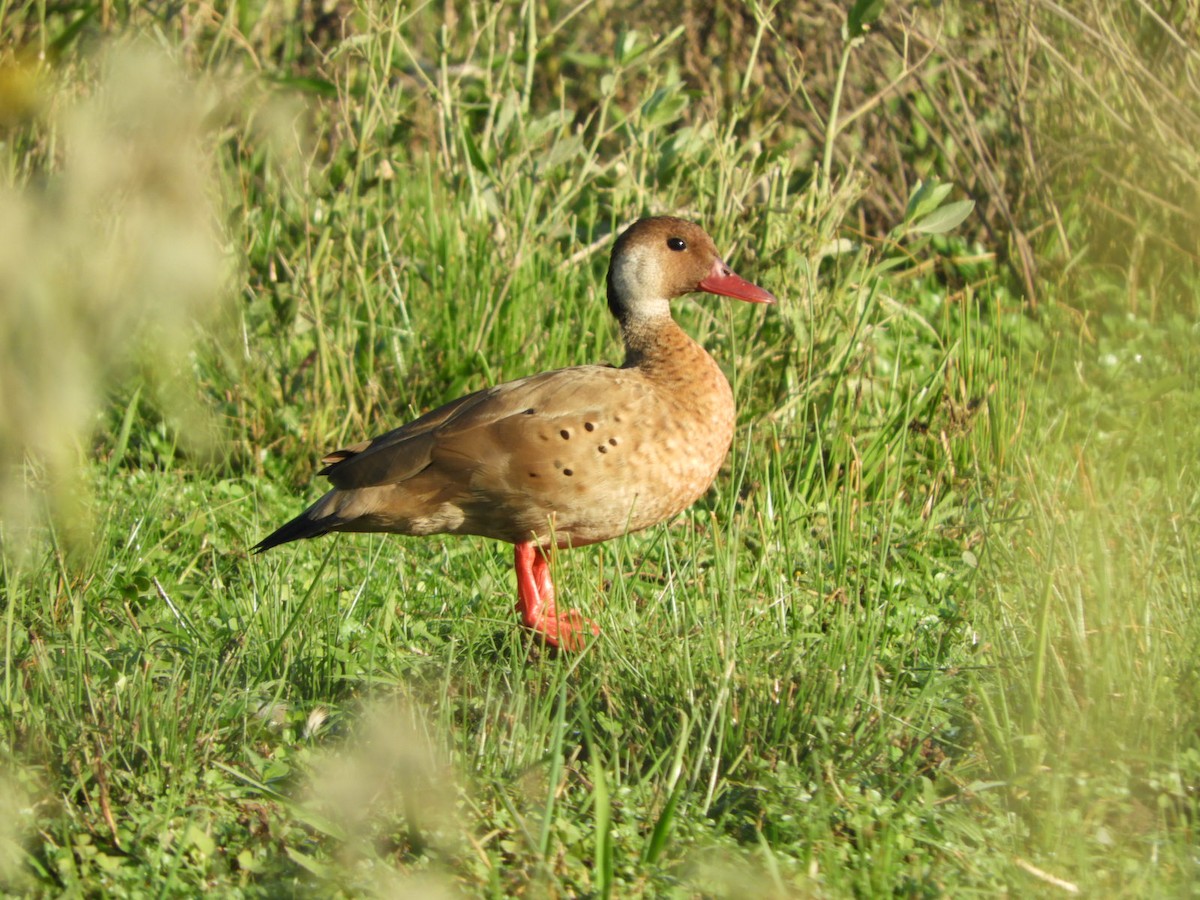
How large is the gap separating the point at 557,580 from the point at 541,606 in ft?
1.27

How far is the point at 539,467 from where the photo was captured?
3834 mm

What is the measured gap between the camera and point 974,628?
335 cm

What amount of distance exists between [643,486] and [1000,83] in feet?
10.8

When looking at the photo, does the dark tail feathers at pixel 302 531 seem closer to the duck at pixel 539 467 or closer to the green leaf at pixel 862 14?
the duck at pixel 539 467

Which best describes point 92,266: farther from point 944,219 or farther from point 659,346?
point 944,219

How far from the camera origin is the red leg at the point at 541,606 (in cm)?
337

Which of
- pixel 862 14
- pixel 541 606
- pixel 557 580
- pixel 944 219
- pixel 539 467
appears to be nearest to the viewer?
pixel 557 580

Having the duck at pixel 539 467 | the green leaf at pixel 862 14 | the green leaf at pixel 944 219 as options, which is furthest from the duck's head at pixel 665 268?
the green leaf at pixel 862 14

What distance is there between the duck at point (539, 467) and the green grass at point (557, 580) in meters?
0.15

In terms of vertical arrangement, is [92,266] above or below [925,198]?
above

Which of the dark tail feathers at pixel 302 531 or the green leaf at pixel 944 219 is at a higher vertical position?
the green leaf at pixel 944 219

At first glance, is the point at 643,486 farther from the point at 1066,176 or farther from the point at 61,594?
the point at 1066,176

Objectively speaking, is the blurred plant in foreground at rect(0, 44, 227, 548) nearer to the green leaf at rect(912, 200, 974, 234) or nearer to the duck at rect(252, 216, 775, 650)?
the duck at rect(252, 216, 775, 650)

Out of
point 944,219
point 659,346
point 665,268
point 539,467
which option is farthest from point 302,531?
point 944,219
